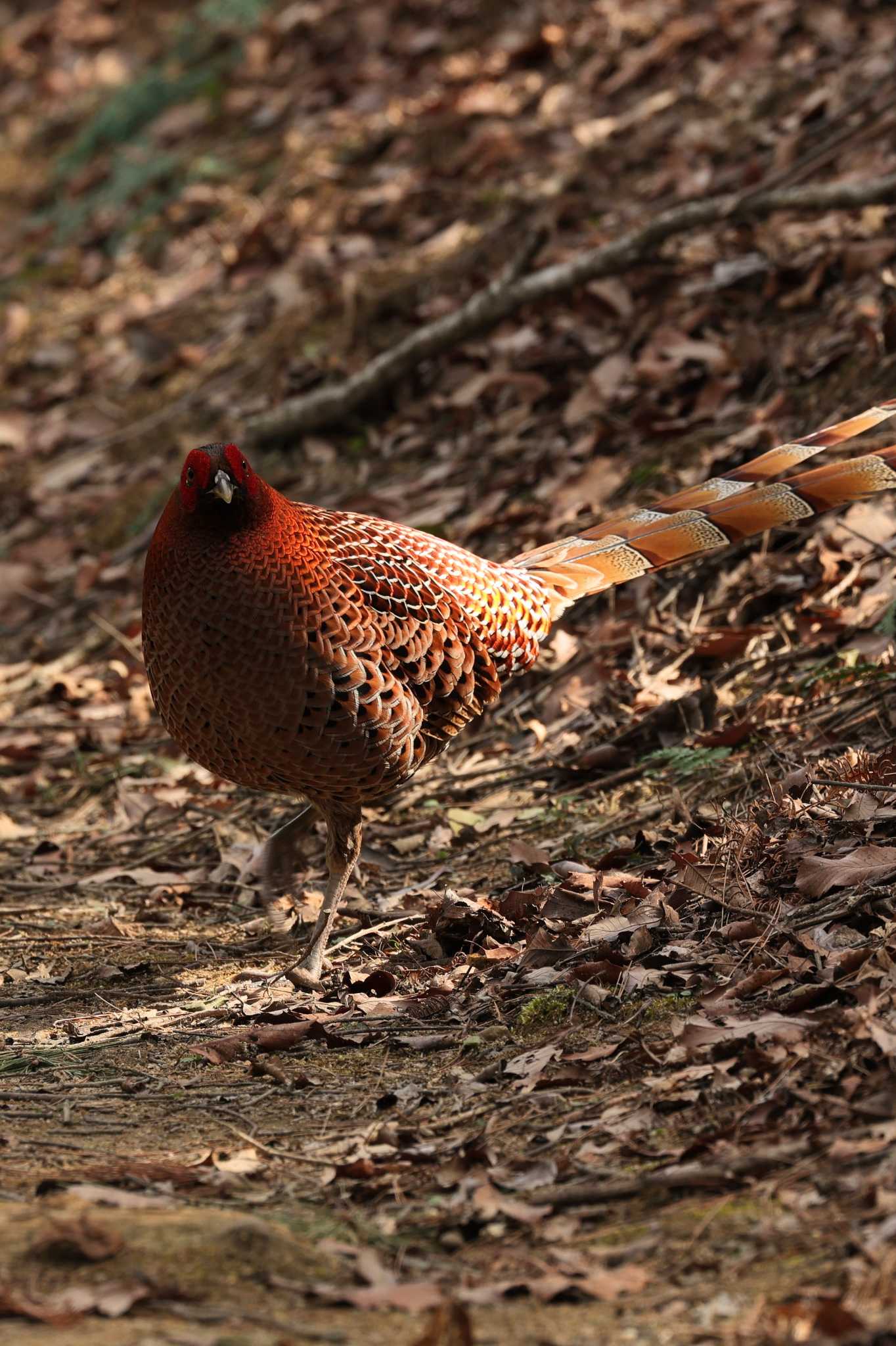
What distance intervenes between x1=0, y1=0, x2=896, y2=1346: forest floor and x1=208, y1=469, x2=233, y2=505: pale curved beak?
4.63 feet

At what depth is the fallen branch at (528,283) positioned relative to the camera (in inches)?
271

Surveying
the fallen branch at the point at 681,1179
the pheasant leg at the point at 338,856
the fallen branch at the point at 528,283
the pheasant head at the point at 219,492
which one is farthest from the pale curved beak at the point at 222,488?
the fallen branch at the point at 528,283

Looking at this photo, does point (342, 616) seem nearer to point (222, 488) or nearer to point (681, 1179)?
point (222, 488)

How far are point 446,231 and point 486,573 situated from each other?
4.33 m

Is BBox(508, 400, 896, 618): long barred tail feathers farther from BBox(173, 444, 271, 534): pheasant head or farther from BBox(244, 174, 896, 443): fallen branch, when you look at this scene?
BBox(244, 174, 896, 443): fallen branch

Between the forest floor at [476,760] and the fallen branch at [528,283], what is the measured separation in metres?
0.17

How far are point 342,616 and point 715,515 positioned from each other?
141cm

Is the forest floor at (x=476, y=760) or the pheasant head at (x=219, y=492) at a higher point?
the pheasant head at (x=219, y=492)

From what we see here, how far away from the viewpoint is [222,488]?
172 inches

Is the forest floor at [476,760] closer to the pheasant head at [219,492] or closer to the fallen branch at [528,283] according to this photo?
the fallen branch at [528,283]

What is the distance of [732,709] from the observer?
543cm

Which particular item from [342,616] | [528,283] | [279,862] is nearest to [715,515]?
[342,616]

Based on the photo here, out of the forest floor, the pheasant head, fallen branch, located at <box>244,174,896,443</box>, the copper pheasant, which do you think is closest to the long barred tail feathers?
the copper pheasant

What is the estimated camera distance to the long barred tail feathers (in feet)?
16.0
